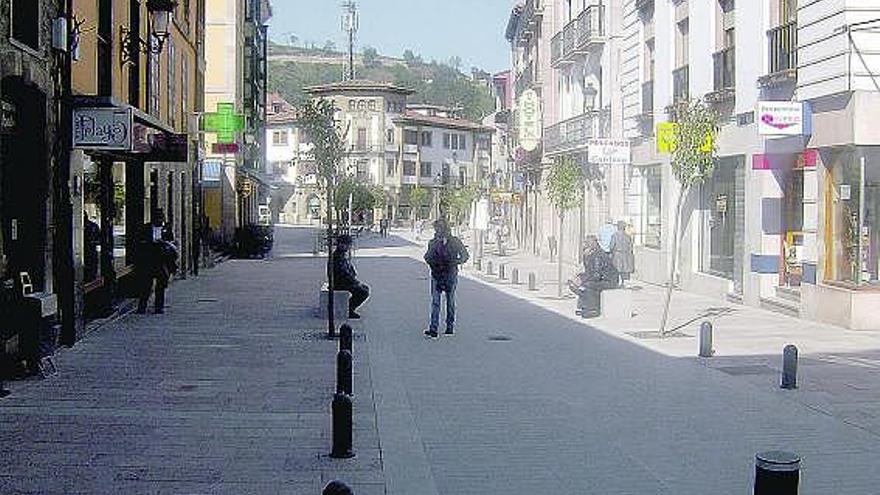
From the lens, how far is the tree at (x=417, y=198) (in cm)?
10400

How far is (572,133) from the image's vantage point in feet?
134

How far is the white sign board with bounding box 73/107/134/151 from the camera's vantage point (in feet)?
46.6

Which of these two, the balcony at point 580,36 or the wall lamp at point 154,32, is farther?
the balcony at point 580,36

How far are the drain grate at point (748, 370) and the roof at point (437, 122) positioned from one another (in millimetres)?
91704

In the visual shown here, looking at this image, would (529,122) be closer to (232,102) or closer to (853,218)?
(232,102)

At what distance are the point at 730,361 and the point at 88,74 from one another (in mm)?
10352

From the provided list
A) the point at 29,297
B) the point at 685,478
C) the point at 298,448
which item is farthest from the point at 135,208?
the point at 685,478

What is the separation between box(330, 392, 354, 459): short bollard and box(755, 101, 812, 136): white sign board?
1239 cm

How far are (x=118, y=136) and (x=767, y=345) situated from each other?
973 centimetres

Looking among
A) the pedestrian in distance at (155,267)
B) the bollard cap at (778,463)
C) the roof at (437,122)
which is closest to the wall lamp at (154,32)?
the pedestrian in distance at (155,267)

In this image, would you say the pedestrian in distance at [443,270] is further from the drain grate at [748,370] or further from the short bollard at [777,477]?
the short bollard at [777,477]

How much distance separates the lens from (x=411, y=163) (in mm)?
108875

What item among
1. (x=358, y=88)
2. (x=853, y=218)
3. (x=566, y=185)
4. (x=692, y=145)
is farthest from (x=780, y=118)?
(x=358, y=88)

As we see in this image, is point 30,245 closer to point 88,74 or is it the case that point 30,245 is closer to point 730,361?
point 88,74
